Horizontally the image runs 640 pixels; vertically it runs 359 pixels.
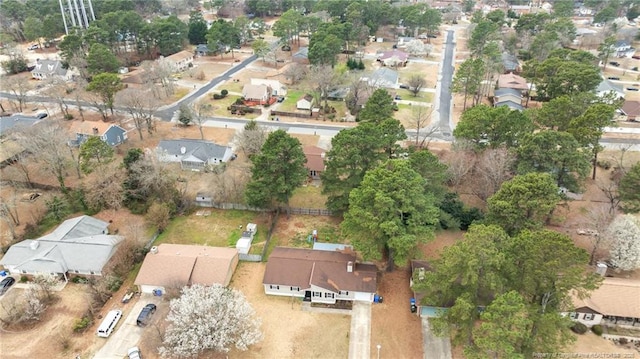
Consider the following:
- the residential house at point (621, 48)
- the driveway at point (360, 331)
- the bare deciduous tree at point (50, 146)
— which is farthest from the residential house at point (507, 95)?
the bare deciduous tree at point (50, 146)

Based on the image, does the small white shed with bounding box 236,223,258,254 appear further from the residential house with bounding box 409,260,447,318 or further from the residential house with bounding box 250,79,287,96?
the residential house with bounding box 250,79,287,96

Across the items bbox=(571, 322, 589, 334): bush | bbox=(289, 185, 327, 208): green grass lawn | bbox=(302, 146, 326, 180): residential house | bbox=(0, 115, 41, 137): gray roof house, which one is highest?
bbox=(0, 115, 41, 137): gray roof house

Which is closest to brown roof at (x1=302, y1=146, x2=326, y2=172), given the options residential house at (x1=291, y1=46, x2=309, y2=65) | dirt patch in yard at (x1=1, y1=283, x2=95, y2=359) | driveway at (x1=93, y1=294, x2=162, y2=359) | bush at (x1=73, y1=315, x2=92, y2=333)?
driveway at (x1=93, y1=294, x2=162, y2=359)

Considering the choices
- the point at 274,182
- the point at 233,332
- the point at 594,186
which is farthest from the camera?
the point at 594,186

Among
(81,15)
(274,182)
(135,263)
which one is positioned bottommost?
(135,263)

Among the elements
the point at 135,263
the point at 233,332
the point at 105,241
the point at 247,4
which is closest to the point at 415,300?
the point at 233,332

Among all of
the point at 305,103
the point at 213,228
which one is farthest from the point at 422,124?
the point at 213,228

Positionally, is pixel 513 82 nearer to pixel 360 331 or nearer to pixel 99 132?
pixel 360 331

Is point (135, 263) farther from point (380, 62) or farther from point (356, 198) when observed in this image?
point (380, 62)
